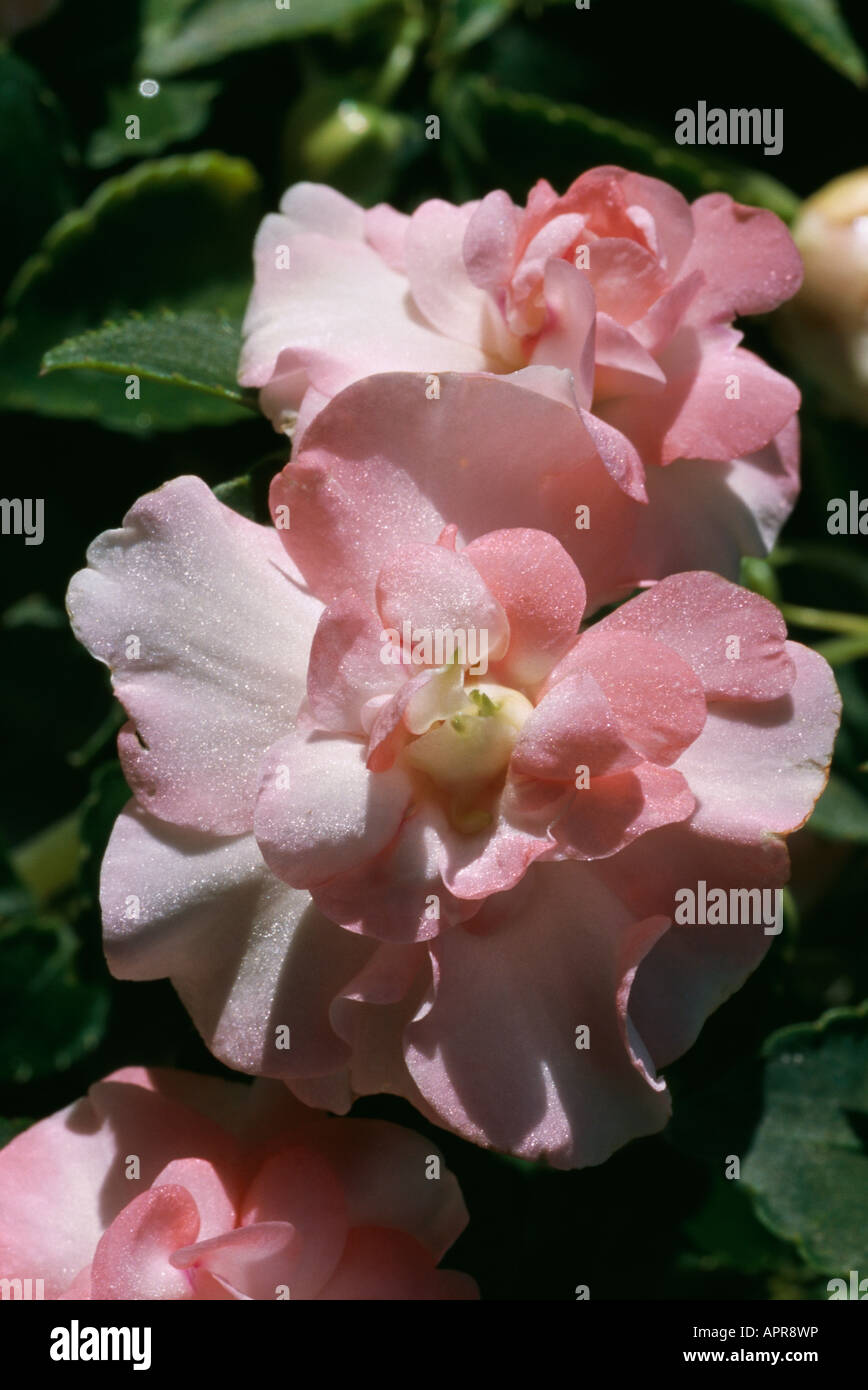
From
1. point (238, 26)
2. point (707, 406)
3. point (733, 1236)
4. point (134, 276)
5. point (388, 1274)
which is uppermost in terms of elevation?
point (238, 26)

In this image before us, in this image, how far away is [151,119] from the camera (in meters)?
0.77

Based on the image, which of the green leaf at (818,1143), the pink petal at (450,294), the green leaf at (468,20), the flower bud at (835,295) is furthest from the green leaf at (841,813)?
the green leaf at (468,20)

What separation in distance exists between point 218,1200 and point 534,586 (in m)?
0.26

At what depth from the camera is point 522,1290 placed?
62 centimetres

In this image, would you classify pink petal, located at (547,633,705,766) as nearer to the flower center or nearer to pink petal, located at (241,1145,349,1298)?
the flower center

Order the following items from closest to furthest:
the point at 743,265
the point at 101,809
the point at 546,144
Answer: the point at 743,265, the point at 101,809, the point at 546,144

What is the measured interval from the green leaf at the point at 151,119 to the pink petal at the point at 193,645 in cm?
39

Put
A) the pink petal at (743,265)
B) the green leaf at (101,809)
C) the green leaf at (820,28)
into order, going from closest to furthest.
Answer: the pink petal at (743,265) → the green leaf at (101,809) → the green leaf at (820,28)

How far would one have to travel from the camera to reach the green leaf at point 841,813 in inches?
28.0

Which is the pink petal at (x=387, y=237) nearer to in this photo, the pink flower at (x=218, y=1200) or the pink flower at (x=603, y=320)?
the pink flower at (x=603, y=320)

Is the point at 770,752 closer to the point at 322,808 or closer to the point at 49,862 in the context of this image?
the point at 322,808

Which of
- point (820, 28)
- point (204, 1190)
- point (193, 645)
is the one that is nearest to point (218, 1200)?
point (204, 1190)

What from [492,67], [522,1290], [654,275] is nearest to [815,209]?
[492,67]

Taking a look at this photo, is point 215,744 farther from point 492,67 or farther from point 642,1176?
point 492,67
